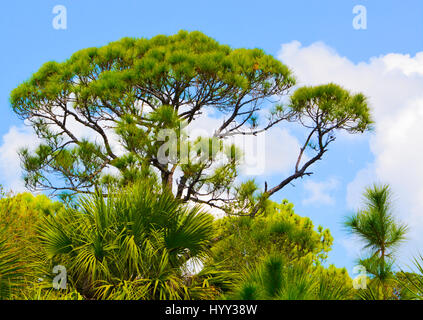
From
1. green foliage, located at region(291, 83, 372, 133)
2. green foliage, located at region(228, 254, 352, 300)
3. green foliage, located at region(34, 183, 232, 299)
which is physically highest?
green foliage, located at region(291, 83, 372, 133)

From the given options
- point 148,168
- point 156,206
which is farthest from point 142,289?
point 148,168

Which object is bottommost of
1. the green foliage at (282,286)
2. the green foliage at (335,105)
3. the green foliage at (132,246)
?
the green foliage at (282,286)

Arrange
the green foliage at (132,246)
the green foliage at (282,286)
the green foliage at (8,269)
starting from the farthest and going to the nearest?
1. the green foliage at (132,246)
2. the green foliage at (8,269)
3. the green foliage at (282,286)

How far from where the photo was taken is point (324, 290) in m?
5.48

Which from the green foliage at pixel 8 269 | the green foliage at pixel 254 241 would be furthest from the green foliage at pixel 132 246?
the green foliage at pixel 254 241

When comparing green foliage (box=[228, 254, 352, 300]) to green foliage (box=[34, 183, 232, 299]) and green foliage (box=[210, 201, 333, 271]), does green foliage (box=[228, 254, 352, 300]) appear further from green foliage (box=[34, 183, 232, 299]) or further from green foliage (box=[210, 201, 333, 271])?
green foliage (box=[210, 201, 333, 271])

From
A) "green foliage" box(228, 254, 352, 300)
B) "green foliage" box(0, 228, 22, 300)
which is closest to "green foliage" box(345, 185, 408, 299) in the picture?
"green foliage" box(228, 254, 352, 300)

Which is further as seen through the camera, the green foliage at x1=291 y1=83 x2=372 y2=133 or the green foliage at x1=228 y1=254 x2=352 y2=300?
the green foliage at x1=291 y1=83 x2=372 y2=133

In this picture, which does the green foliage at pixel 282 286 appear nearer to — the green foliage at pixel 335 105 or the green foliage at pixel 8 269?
the green foliage at pixel 8 269

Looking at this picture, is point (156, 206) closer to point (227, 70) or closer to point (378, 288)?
point (378, 288)

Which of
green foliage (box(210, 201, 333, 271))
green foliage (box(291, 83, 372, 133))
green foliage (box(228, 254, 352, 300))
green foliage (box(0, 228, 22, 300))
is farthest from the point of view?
green foliage (box(291, 83, 372, 133))

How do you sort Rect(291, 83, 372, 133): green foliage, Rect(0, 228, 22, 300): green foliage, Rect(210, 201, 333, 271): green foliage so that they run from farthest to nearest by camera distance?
Rect(291, 83, 372, 133): green foliage → Rect(210, 201, 333, 271): green foliage → Rect(0, 228, 22, 300): green foliage
